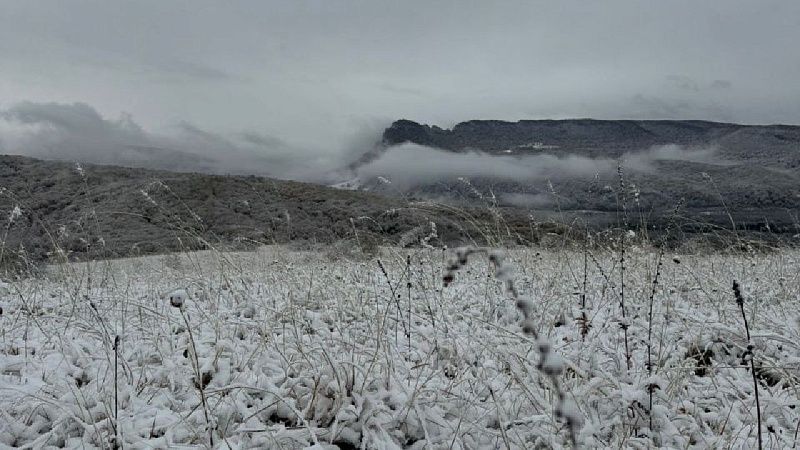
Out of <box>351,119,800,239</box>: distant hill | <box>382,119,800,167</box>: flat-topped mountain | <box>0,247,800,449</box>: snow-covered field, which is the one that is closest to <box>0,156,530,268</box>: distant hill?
<box>351,119,800,239</box>: distant hill

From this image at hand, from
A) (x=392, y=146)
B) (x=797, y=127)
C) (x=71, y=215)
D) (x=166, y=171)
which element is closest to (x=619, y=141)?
(x=797, y=127)

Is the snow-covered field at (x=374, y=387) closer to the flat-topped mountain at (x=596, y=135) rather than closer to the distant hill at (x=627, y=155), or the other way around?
the distant hill at (x=627, y=155)

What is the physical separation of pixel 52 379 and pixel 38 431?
54cm

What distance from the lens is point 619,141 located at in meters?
118

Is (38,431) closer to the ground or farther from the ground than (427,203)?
closer to the ground

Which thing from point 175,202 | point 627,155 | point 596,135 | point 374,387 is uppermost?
point 596,135

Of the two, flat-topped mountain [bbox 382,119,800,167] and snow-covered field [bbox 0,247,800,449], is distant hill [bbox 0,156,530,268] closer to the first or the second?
snow-covered field [bbox 0,247,800,449]

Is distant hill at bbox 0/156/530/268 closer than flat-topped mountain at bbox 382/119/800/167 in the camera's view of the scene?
Yes

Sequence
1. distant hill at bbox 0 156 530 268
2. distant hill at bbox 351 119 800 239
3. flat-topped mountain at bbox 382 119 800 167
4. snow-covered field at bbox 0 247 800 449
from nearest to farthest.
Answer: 1. snow-covered field at bbox 0 247 800 449
2. distant hill at bbox 0 156 530 268
3. distant hill at bbox 351 119 800 239
4. flat-topped mountain at bbox 382 119 800 167

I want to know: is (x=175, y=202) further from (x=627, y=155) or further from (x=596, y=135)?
(x=596, y=135)

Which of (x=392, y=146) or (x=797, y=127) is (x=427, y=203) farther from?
(x=797, y=127)

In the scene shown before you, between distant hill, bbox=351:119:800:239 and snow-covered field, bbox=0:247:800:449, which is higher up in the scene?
distant hill, bbox=351:119:800:239

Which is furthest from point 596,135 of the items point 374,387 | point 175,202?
point 374,387

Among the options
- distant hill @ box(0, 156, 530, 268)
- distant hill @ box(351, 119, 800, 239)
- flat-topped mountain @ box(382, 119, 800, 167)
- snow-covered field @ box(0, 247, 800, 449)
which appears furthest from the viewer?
flat-topped mountain @ box(382, 119, 800, 167)
